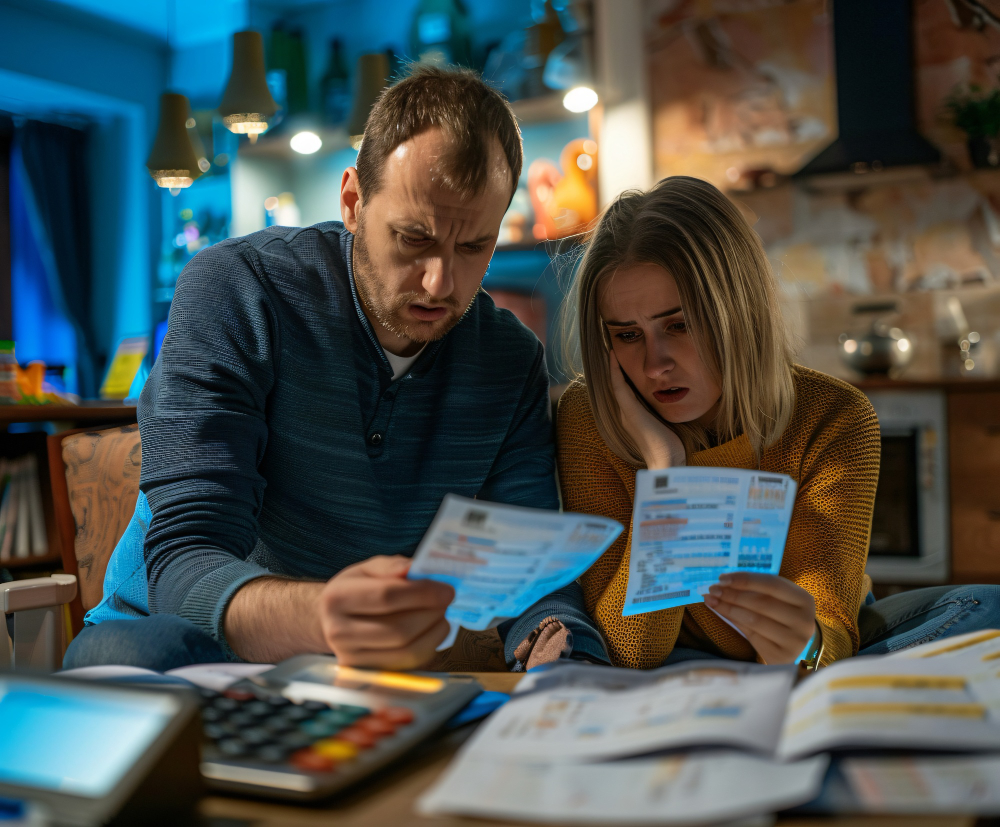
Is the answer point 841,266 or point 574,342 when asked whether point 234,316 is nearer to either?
point 574,342

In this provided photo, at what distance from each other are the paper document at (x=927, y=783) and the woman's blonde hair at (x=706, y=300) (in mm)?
942

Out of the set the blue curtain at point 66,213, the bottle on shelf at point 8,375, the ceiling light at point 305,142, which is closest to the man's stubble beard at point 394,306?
the bottle on shelf at point 8,375

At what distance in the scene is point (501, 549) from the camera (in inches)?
26.1

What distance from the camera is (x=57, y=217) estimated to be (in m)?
5.48

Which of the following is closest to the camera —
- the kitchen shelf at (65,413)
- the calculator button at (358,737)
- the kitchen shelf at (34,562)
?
the calculator button at (358,737)

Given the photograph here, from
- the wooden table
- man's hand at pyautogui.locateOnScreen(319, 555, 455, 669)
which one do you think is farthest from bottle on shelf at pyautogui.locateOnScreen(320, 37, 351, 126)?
the wooden table

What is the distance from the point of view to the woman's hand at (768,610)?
3.22ft

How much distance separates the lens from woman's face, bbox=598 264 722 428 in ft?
4.62

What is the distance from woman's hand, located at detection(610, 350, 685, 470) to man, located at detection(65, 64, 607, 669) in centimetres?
13

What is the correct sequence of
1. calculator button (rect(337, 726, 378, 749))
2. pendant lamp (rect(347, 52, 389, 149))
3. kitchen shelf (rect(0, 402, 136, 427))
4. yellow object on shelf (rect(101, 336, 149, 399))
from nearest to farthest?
calculator button (rect(337, 726, 378, 749)) → kitchen shelf (rect(0, 402, 136, 427)) → pendant lamp (rect(347, 52, 389, 149)) → yellow object on shelf (rect(101, 336, 149, 399))

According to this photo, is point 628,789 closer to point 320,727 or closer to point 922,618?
point 320,727

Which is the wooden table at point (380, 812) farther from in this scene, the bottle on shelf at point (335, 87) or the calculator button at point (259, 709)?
the bottle on shelf at point (335, 87)

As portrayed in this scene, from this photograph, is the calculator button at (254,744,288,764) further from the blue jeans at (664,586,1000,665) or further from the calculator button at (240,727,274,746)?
the blue jeans at (664,586,1000,665)

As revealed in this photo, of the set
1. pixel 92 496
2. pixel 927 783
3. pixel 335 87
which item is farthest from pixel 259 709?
pixel 335 87
